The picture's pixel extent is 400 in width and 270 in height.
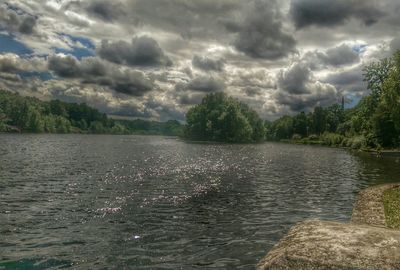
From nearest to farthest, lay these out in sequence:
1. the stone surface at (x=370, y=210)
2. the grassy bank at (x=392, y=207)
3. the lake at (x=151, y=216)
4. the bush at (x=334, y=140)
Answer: the lake at (x=151, y=216), the grassy bank at (x=392, y=207), the stone surface at (x=370, y=210), the bush at (x=334, y=140)

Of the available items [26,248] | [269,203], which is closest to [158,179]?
[269,203]

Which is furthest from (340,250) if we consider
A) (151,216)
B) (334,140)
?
(334,140)

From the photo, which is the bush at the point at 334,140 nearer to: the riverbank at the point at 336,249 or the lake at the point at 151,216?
the lake at the point at 151,216

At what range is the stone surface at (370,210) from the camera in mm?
20453

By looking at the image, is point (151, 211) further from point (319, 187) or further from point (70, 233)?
point (319, 187)

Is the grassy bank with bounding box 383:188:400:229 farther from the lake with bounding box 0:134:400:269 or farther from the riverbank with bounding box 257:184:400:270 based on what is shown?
the riverbank with bounding box 257:184:400:270

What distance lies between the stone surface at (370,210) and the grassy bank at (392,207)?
11.8 inches

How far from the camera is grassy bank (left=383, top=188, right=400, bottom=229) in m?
19.1

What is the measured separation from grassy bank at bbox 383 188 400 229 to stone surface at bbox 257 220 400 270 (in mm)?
7720

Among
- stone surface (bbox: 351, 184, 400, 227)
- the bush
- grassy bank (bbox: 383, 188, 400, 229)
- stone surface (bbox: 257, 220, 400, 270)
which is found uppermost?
the bush

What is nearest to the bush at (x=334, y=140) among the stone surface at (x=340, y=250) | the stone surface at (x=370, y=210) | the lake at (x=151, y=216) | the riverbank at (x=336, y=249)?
the lake at (x=151, y=216)

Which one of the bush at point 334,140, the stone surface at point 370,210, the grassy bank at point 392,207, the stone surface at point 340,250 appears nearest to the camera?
the stone surface at point 340,250

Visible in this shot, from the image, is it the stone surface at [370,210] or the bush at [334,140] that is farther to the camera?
the bush at [334,140]

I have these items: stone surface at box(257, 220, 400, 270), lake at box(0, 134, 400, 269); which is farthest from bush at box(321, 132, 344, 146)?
stone surface at box(257, 220, 400, 270)
